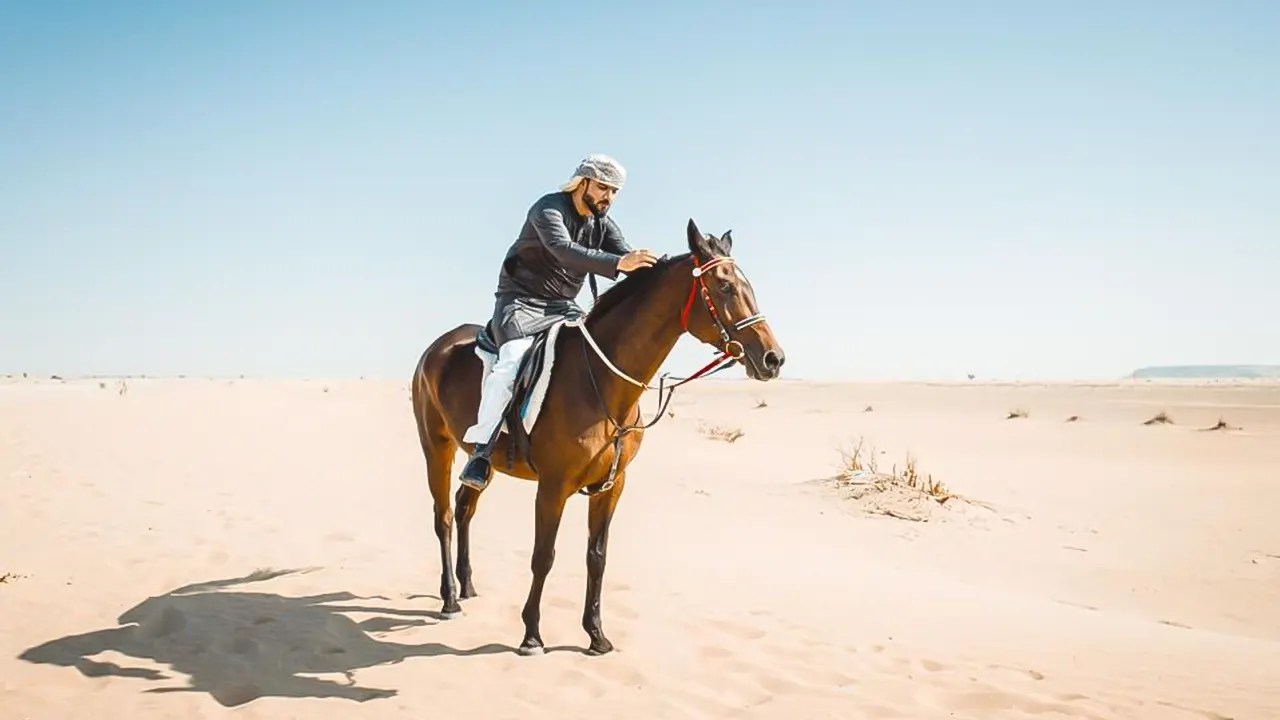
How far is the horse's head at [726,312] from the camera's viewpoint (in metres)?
4.54

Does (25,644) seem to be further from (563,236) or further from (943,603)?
(943,603)

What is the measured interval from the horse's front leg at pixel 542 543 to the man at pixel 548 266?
1.78ft

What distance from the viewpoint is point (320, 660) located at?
5.37 metres

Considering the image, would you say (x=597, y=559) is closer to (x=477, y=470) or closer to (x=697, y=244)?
(x=477, y=470)

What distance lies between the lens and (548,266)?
19.1 ft

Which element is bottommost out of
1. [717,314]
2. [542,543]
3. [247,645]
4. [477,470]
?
[247,645]

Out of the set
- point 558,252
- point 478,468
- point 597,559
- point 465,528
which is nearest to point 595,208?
point 558,252

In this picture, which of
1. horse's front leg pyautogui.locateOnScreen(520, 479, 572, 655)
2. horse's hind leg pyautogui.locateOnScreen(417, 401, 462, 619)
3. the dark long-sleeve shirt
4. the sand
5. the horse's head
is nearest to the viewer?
the horse's head

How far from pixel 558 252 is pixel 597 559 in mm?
2200

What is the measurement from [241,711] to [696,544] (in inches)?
242

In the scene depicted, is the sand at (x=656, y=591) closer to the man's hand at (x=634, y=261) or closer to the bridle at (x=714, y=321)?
the bridle at (x=714, y=321)

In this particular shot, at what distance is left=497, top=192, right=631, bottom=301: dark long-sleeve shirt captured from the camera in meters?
5.09

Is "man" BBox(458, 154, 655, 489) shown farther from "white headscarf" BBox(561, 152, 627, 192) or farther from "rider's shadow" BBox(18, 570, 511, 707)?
"rider's shadow" BBox(18, 570, 511, 707)

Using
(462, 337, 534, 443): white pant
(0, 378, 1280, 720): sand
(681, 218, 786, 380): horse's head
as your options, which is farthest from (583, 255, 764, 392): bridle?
(0, 378, 1280, 720): sand
